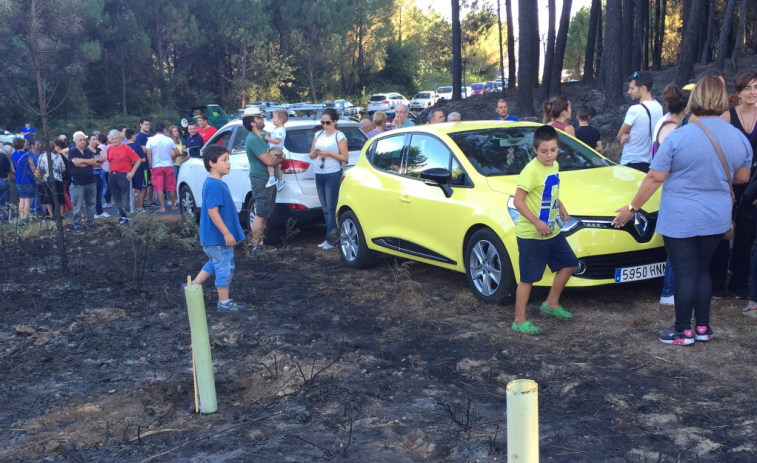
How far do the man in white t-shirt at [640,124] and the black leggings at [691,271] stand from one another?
8.87 ft

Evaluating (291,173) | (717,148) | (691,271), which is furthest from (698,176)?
(291,173)

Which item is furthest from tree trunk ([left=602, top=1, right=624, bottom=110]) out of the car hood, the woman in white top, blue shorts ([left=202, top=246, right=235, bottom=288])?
blue shorts ([left=202, top=246, right=235, bottom=288])

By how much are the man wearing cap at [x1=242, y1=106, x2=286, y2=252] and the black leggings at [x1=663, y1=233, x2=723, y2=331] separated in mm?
5666

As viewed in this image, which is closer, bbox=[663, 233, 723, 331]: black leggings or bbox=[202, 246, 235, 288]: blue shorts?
bbox=[663, 233, 723, 331]: black leggings

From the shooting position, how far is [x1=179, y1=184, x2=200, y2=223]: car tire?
40.7ft

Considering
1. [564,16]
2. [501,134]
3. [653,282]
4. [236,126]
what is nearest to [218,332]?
[501,134]

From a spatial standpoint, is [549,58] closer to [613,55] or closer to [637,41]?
[613,55]

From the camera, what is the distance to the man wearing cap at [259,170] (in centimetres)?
951

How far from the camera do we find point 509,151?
7.27 metres

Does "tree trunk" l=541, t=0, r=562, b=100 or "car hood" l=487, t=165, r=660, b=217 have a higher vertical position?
"tree trunk" l=541, t=0, r=562, b=100

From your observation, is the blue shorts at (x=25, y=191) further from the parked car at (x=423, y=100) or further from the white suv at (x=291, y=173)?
the parked car at (x=423, y=100)

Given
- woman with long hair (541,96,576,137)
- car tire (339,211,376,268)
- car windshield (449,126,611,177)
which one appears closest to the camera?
car windshield (449,126,611,177)

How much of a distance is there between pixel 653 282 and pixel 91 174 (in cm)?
944

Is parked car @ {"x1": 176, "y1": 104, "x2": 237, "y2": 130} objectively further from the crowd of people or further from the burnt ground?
the burnt ground
